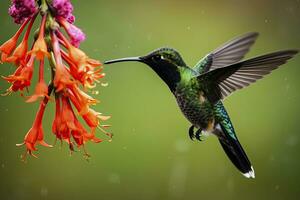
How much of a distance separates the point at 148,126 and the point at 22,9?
4007 millimetres

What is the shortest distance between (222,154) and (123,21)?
1.66 metres

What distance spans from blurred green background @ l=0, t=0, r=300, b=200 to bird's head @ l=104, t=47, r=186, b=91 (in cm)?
283

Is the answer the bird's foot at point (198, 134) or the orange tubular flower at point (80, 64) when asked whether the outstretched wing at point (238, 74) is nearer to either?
the bird's foot at point (198, 134)

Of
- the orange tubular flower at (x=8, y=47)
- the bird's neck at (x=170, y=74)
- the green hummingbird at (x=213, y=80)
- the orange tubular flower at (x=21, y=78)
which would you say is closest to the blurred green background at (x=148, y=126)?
the green hummingbird at (x=213, y=80)

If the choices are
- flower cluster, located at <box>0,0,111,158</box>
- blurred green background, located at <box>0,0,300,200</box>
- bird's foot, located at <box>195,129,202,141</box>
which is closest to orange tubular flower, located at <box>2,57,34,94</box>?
flower cluster, located at <box>0,0,111,158</box>

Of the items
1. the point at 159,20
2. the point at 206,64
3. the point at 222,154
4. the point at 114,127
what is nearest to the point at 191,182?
the point at 222,154

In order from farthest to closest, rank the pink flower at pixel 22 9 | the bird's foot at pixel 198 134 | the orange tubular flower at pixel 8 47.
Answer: the bird's foot at pixel 198 134
the orange tubular flower at pixel 8 47
the pink flower at pixel 22 9

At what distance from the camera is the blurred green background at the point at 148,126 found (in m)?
5.74

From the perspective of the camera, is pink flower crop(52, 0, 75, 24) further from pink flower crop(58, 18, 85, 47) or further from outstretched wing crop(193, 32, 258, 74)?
outstretched wing crop(193, 32, 258, 74)

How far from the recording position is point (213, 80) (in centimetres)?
283

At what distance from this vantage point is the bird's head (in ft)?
8.75

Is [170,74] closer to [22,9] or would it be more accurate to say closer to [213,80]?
[213,80]

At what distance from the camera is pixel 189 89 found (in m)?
2.87

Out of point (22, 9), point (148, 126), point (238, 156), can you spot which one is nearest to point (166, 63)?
point (238, 156)
